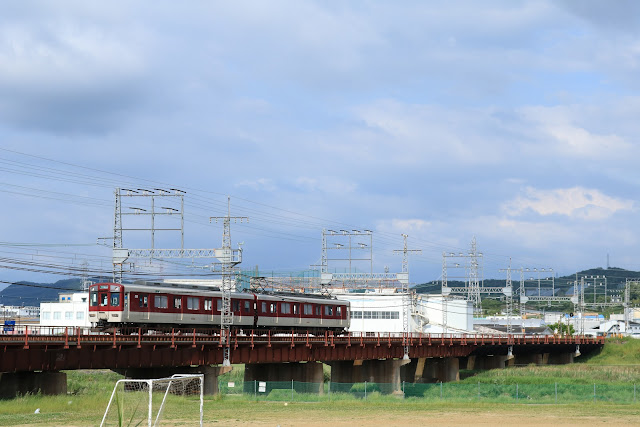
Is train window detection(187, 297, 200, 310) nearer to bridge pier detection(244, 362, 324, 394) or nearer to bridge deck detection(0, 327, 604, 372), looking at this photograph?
bridge deck detection(0, 327, 604, 372)

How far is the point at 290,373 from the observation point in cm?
7569

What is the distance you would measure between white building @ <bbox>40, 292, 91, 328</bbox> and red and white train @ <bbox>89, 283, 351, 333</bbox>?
228 feet

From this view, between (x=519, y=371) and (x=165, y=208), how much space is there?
181 feet

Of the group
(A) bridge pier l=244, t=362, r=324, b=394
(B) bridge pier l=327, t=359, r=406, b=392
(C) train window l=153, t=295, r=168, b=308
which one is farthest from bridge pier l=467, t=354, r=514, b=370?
(C) train window l=153, t=295, r=168, b=308

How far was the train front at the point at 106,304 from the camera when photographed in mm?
60906

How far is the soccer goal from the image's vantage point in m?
33.5

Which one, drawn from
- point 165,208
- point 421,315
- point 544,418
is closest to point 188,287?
point 165,208

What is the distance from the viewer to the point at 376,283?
143 meters

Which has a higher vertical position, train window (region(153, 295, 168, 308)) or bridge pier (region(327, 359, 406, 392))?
train window (region(153, 295, 168, 308))

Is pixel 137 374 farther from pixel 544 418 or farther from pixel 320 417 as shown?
pixel 544 418

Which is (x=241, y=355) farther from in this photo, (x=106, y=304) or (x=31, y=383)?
(x=31, y=383)

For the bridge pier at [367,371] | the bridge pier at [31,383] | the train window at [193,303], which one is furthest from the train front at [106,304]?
the bridge pier at [367,371]

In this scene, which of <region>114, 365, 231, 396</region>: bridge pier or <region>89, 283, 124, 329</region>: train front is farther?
<region>89, 283, 124, 329</region>: train front

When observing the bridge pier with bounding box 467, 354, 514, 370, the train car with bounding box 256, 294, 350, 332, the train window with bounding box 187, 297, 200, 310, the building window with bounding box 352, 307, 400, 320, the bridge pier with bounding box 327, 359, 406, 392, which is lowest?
the bridge pier with bounding box 467, 354, 514, 370
